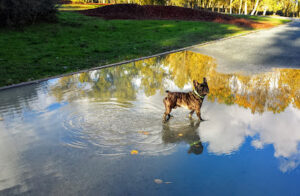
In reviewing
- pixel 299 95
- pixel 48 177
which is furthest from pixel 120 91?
pixel 299 95

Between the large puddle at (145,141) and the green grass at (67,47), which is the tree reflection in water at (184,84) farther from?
the green grass at (67,47)

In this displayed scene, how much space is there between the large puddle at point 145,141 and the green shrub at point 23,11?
12428 millimetres

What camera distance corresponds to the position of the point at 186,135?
5.12 meters

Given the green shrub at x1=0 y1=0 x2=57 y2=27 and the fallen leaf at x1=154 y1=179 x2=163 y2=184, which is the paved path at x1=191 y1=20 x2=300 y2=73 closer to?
the fallen leaf at x1=154 y1=179 x2=163 y2=184

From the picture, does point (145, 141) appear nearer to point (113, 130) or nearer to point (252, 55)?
point (113, 130)

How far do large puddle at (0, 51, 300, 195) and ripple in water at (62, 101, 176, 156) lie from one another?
0.02m

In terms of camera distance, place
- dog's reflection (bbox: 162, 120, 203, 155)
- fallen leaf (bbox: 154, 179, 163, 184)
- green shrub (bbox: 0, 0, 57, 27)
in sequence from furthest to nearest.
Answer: green shrub (bbox: 0, 0, 57, 27)
dog's reflection (bbox: 162, 120, 203, 155)
fallen leaf (bbox: 154, 179, 163, 184)

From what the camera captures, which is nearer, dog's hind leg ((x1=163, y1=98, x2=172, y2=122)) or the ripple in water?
the ripple in water

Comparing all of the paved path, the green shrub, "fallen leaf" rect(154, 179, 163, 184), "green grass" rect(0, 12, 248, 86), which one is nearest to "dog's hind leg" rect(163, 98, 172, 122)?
"fallen leaf" rect(154, 179, 163, 184)

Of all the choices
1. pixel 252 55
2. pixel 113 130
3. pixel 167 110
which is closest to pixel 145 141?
pixel 113 130

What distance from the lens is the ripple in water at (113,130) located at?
4.66 m

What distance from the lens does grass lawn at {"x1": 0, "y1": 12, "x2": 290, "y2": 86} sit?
10875mm

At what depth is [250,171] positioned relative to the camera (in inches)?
153

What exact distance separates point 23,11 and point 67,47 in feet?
21.6
